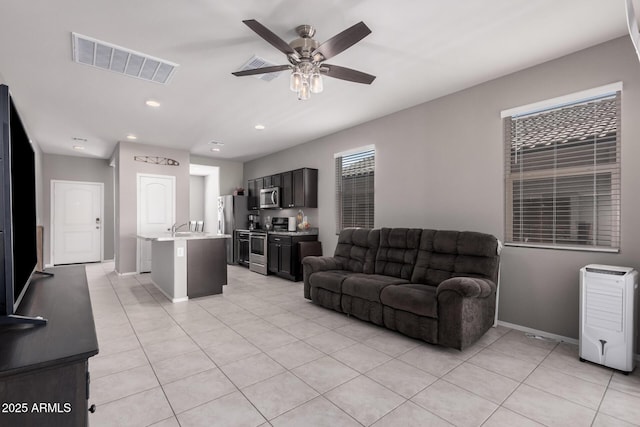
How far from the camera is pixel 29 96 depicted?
3.80m

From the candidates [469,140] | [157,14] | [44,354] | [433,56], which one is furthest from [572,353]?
[157,14]

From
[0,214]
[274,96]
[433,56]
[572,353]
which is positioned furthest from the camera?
[274,96]

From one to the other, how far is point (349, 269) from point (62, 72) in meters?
4.01

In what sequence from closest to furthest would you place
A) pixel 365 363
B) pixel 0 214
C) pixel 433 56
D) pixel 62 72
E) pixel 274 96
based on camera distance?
pixel 0 214
pixel 365 363
pixel 433 56
pixel 62 72
pixel 274 96

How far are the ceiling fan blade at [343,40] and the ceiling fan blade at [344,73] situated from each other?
119 millimetres

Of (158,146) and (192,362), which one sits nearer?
(192,362)

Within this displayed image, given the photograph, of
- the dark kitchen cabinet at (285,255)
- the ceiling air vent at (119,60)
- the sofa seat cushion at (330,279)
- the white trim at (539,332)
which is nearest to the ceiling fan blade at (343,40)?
the ceiling air vent at (119,60)

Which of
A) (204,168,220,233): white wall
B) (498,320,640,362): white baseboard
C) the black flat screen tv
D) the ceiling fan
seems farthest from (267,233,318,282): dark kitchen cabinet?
the black flat screen tv

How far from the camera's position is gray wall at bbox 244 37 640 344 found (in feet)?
8.73

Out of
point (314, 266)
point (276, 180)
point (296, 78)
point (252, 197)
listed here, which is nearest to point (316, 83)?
point (296, 78)

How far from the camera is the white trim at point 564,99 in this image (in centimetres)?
273

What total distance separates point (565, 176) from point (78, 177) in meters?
9.72

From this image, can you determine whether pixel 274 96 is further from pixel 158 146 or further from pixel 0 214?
pixel 158 146

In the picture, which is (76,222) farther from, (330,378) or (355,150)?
(330,378)
